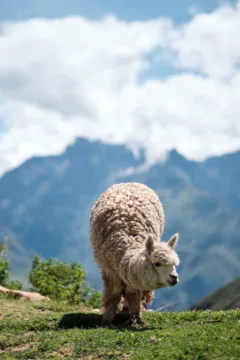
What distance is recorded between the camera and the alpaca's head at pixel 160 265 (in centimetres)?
1280

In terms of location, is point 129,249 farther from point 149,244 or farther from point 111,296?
point 111,296

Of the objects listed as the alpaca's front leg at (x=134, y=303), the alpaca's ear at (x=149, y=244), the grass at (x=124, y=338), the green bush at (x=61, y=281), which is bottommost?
the grass at (x=124, y=338)

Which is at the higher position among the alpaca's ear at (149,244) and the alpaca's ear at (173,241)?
the alpaca's ear at (173,241)

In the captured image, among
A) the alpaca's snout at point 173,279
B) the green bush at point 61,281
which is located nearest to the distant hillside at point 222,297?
the green bush at point 61,281

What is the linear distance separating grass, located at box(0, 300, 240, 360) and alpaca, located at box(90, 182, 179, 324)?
91cm

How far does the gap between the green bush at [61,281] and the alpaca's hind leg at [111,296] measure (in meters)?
15.3

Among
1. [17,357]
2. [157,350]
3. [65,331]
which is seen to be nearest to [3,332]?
[65,331]

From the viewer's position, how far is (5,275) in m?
33.3

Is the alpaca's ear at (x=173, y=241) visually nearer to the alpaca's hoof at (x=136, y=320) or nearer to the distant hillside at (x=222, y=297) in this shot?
the alpaca's hoof at (x=136, y=320)

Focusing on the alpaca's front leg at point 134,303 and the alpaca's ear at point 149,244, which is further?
the alpaca's front leg at point 134,303

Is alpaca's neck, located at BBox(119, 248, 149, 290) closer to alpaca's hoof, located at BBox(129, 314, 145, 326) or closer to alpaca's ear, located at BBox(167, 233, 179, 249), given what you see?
alpaca's ear, located at BBox(167, 233, 179, 249)

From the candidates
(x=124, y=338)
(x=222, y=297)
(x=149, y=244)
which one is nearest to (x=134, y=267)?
(x=149, y=244)

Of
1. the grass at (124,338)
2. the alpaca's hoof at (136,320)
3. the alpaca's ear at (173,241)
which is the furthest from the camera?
the alpaca's hoof at (136,320)

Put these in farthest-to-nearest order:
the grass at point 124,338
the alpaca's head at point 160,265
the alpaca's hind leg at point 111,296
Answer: the alpaca's hind leg at point 111,296
the alpaca's head at point 160,265
the grass at point 124,338
